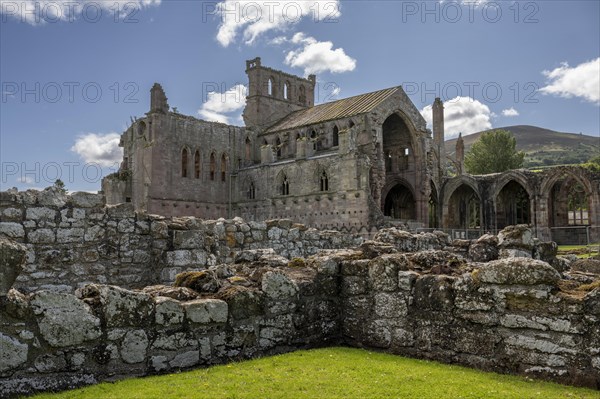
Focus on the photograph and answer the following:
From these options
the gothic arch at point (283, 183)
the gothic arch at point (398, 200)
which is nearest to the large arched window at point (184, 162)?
the gothic arch at point (283, 183)

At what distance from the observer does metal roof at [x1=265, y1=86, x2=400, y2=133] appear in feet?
152

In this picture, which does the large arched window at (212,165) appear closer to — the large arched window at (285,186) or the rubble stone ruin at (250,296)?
the large arched window at (285,186)

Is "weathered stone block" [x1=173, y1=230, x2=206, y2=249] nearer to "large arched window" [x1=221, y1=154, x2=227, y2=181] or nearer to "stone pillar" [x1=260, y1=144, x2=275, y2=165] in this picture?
"stone pillar" [x1=260, y1=144, x2=275, y2=165]

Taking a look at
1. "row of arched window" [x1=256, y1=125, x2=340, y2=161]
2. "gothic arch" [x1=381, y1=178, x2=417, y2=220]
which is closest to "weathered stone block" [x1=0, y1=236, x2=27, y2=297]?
"row of arched window" [x1=256, y1=125, x2=340, y2=161]

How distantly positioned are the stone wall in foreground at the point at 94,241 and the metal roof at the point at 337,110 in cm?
3490

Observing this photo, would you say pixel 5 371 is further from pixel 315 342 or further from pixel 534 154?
pixel 534 154

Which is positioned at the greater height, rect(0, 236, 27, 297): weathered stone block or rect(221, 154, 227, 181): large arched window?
rect(221, 154, 227, 181): large arched window

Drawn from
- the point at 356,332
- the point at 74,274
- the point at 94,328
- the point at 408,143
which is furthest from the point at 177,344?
the point at 408,143

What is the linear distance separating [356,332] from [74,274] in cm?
587

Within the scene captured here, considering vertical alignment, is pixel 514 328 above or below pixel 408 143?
below

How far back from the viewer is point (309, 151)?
44.7 meters

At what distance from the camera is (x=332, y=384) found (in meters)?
5.73

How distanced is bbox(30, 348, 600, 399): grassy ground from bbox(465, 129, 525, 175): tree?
71.1 meters

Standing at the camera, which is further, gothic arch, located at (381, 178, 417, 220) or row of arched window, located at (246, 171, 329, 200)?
gothic arch, located at (381, 178, 417, 220)
